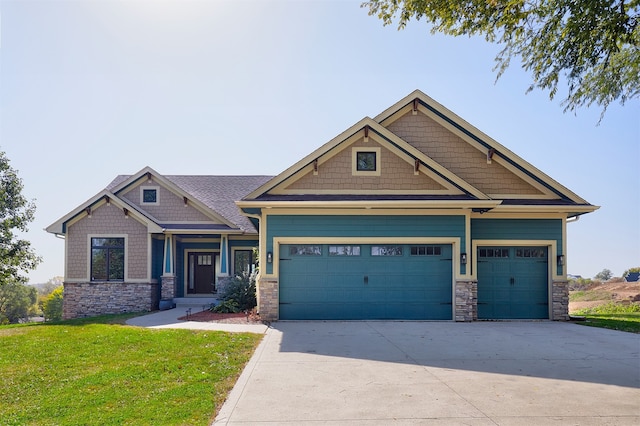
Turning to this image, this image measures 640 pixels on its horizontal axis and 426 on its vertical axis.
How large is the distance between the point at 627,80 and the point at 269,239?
9189 mm

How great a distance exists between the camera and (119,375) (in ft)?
23.1

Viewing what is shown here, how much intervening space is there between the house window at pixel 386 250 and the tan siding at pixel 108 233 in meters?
9.87

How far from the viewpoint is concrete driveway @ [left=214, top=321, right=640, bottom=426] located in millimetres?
5312

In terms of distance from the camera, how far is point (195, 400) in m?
5.74

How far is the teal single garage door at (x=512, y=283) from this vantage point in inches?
548

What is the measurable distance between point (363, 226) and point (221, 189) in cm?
1166

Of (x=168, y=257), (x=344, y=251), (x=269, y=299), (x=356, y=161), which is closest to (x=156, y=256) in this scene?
(x=168, y=257)

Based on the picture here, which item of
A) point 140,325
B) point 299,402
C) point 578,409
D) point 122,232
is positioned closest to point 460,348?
point 578,409

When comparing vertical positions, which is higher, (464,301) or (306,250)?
(306,250)

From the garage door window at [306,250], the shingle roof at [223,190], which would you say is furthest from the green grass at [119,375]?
the shingle roof at [223,190]

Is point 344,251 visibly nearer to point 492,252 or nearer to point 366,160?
point 366,160

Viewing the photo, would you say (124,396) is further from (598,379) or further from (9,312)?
(9,312)

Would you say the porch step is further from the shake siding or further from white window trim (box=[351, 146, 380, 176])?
the shake siding

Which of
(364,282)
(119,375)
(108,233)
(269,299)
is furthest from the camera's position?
(108,233)
